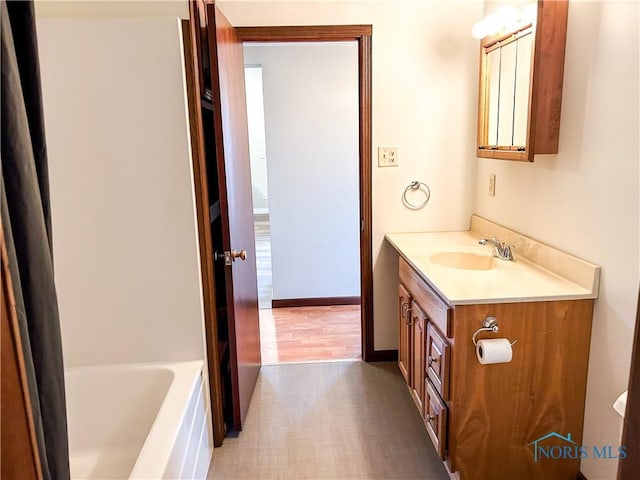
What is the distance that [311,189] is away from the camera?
12.2 feet

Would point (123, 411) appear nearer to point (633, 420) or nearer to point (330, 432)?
point (330, 432)

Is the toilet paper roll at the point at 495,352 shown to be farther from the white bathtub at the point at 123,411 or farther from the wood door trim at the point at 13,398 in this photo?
the wood door trim at the point at 13,398

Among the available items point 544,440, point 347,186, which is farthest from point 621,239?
point 347,186

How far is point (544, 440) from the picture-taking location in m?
1.74

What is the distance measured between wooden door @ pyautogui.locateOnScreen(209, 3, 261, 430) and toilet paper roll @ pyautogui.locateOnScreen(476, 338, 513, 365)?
1.11m

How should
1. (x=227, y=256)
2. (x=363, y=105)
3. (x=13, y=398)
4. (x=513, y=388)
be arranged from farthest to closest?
(x=363, y=105)
(x=227, y=256)
(x=513, y=388)
(x=13, y=398)

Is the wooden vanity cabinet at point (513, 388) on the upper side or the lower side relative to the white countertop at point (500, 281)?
lower

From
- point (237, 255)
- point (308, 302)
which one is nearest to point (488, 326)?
point (237, 255)

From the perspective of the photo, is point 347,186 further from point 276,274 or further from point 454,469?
point 454,469

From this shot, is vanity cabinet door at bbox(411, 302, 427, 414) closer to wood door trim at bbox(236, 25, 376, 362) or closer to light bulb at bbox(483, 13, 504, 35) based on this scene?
wood door trim at bbox(236, 25, 376, 362)

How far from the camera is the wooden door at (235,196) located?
6.40ft

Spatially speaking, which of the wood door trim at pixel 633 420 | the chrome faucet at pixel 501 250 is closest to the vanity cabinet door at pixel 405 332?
the chrome faucet at pixel 501 250

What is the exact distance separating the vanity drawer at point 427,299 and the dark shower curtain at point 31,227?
1.25 metres

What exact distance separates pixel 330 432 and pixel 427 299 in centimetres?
83
